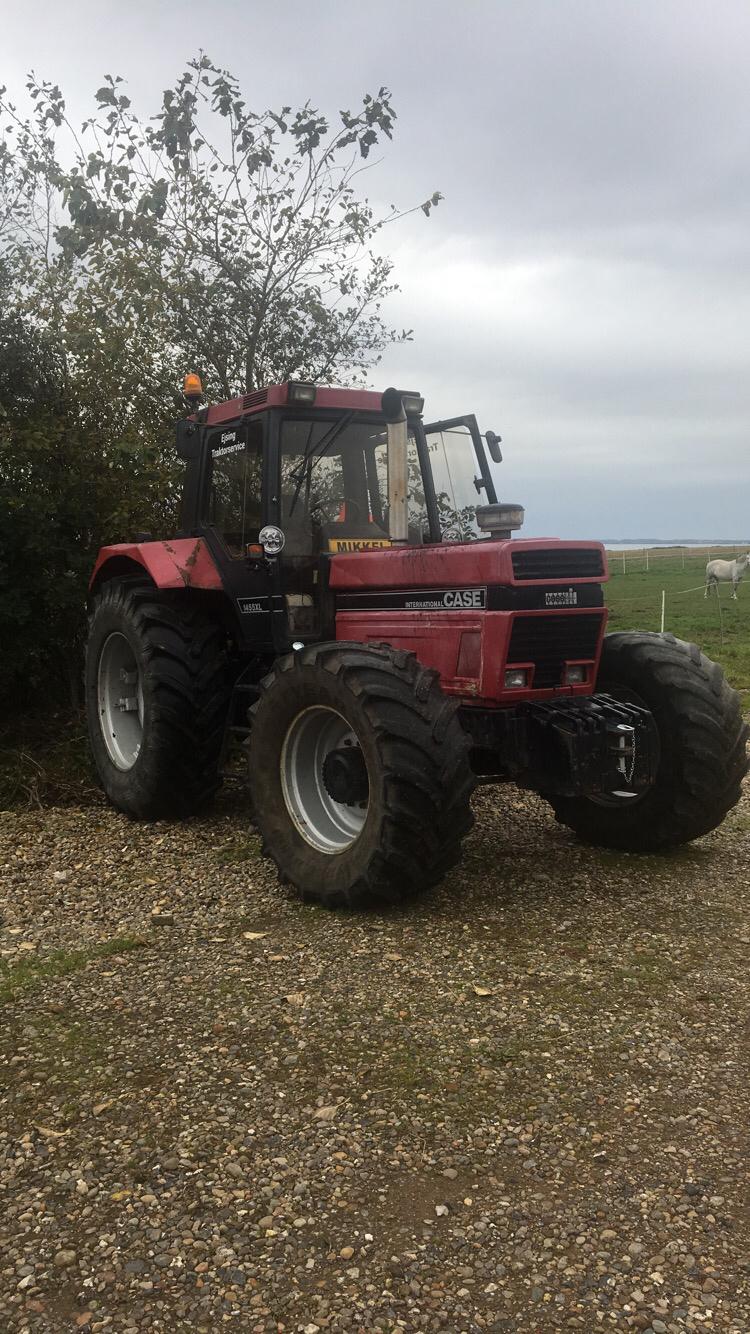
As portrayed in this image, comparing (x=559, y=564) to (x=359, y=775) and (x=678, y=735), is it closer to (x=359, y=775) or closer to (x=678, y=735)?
(x=678, y=735)

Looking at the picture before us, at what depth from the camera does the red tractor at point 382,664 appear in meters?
4.62

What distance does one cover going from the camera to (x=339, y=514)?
5.99 m

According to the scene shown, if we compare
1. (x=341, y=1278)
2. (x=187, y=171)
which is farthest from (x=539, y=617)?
(x=187, y=171)

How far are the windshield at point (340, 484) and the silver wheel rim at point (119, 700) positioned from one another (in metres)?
2.00

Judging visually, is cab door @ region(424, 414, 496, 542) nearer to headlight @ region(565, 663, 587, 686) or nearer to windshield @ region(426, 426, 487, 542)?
windshield @ region(426, 426, 487, 542)

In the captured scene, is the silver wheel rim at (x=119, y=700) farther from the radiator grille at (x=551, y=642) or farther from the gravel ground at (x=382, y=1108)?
the radiator grille at (x=551, y=642)

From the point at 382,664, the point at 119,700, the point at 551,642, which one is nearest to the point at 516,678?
the point at 551,642

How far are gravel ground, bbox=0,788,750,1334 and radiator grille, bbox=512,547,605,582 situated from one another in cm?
155

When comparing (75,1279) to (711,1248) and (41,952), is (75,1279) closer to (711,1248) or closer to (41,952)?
(711,1248)

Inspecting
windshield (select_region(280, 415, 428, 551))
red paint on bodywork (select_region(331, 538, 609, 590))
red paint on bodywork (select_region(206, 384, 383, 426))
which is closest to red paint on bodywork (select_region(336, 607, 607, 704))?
red paint on bodywork (select_region(331, 538, 609, 590))

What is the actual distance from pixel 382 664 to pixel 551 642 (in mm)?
925

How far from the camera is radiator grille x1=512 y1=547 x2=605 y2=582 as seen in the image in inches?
191

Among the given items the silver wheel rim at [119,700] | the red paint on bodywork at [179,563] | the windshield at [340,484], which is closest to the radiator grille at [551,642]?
the windshield at [340,484]

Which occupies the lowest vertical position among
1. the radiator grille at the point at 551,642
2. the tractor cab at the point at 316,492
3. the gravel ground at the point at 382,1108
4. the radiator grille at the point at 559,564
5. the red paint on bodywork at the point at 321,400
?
the gravel ground at the point at 382,1108
